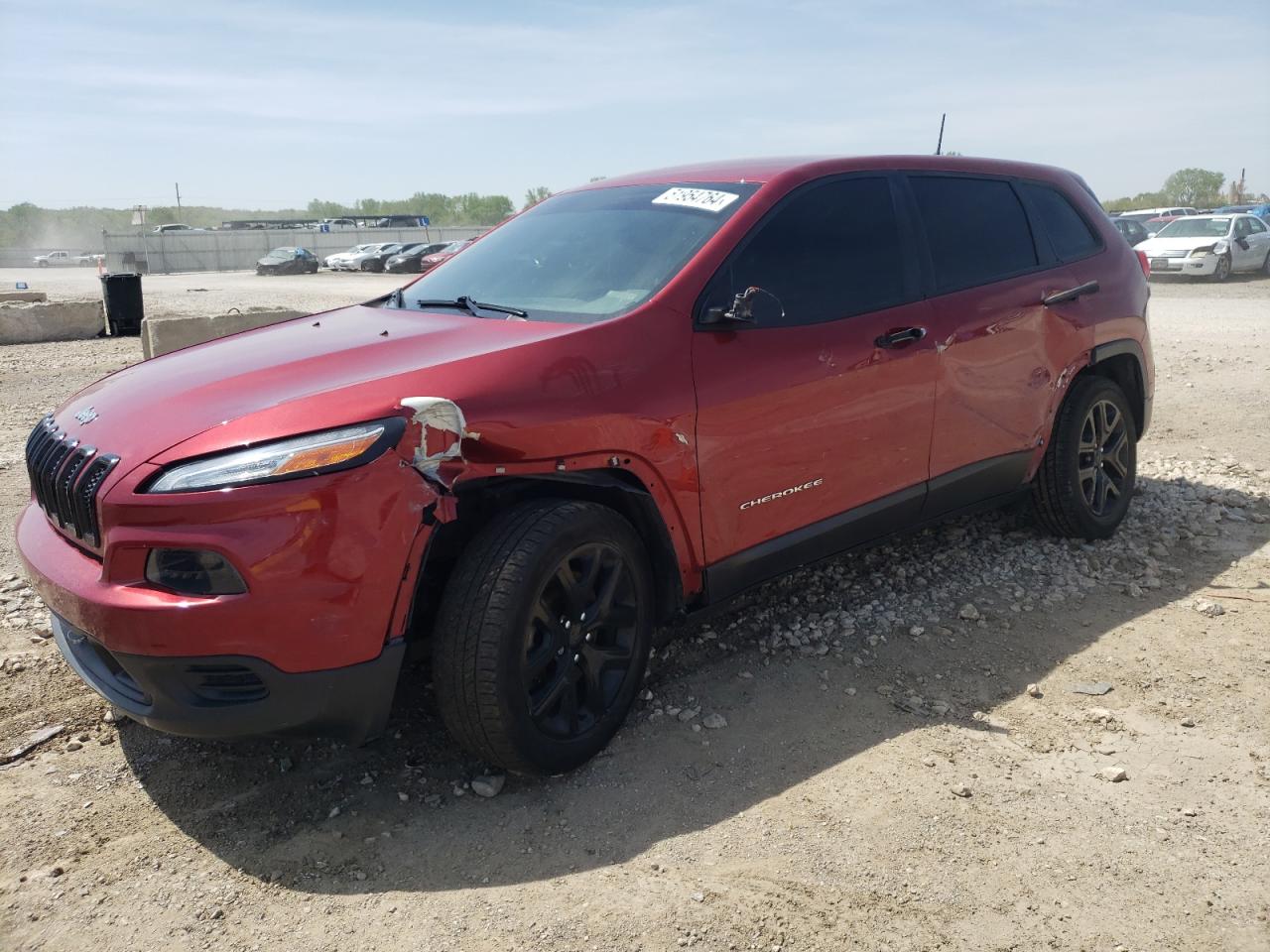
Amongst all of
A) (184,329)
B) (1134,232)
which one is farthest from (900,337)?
(1134,232)

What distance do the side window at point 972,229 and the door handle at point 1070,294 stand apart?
17 centimetres

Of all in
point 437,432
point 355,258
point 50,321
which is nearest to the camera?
point 437,432

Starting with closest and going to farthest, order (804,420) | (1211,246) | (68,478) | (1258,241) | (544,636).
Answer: (68,478) → (544,636) → (804,420) → (1211,246) → (1258,241)

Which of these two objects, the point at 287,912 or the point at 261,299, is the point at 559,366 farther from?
the point at 261,299

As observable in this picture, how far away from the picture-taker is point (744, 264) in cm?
350

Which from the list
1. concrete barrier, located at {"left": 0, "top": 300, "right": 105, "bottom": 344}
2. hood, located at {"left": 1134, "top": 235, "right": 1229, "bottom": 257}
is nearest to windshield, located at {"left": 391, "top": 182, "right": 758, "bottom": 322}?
concrete barrier, located at {"left": 0, "top": 300, "right": 105, "bottom": 344}

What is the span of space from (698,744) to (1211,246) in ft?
73.6

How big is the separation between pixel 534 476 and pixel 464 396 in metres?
0.31

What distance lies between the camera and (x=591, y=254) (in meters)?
3.70

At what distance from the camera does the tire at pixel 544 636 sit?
279cm

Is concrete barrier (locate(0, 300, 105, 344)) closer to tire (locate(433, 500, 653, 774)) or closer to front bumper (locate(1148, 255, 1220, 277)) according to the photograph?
tire (locate(433, 500, 653, 774))

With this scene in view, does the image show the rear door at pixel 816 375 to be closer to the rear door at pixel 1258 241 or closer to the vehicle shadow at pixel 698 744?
the vehicle shadow at pixel 698 744

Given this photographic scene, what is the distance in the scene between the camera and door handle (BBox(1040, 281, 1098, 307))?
15.0ft

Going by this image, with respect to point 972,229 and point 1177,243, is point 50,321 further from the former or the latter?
point 1177,243
